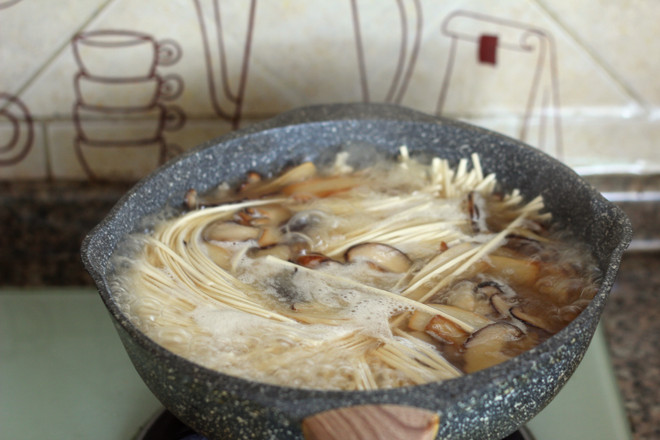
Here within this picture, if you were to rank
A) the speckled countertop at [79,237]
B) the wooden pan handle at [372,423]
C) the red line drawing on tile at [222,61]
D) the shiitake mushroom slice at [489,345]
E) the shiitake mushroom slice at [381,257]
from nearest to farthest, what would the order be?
Answer: the wooden pan handle at [372,423], the shiitake mushroom slice at [489,345], the shiitake mushroom slice at [381,257], the red line drawing on tile at [222,61], the speckled countertop at [79,237]

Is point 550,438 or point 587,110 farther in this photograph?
point 587,110

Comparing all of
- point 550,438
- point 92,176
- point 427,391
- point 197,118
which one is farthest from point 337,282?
point 92,176

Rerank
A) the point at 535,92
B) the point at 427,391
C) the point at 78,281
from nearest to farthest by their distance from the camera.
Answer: the point at 427,391
the point at 535,92
the point at 78,281

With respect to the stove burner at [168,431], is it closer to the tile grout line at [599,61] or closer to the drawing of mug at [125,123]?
the drawing of mug at [125,123]

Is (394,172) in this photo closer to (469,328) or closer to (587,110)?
(469,328)

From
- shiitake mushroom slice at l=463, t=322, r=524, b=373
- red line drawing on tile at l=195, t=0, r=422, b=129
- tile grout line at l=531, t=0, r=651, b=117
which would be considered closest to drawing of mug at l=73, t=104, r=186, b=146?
red line drawing on tile at l=195, t=0, r=422, b=129

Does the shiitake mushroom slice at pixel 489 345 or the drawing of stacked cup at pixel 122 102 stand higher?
the drawing of stacked cup at pixel 122 102

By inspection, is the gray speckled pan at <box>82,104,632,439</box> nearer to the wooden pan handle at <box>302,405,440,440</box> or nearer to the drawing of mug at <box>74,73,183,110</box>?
the wooden pan handle at <box>302,405,440,440</box>

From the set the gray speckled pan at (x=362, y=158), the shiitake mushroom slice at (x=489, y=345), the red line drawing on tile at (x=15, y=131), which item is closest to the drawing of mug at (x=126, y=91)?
the red line drawing on tile at (x=15, y=131)
